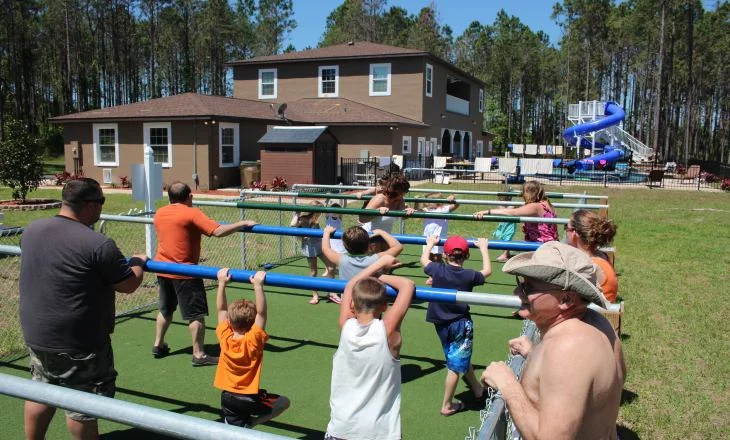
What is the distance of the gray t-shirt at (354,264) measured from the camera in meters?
4.38

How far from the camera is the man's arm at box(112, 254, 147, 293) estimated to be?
334 centimetres

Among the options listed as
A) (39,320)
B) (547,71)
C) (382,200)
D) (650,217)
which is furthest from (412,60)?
(547,71)

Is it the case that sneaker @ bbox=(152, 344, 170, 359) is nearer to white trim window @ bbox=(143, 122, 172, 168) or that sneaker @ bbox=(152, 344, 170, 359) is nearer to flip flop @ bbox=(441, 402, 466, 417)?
flip flop @ bbox=(441, 402, 466, 417)

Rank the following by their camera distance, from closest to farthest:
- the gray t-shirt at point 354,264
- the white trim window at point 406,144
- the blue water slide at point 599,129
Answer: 1. the gray t-shirt at point 354,264
2. the white trim window at point 406,144
3. the blue water slide at point 599,129

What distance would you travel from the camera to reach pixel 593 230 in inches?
164

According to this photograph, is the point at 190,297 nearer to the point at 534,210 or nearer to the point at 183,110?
the point at 534,210

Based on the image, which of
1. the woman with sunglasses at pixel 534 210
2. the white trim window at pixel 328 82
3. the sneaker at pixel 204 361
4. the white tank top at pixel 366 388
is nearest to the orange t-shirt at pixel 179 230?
the sneaker at pixel 204 361

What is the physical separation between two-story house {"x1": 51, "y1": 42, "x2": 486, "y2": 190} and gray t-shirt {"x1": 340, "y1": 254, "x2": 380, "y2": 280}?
68.1ft

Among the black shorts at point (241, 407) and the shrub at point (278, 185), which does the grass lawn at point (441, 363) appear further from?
the shrub at point (278, 185)

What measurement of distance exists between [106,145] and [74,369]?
1013 inches

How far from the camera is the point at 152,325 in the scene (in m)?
6.82

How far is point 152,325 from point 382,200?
119 inches

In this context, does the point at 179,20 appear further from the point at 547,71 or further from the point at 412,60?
the point at 547,71

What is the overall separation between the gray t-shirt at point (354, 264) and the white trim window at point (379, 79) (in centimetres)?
2843
